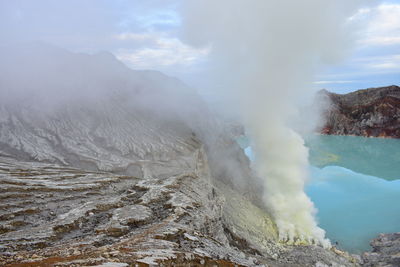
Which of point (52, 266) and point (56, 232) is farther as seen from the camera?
point (56, 232)

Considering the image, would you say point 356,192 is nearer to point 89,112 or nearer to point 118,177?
point 118,177

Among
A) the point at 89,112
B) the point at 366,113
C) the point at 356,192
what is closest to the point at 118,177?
the point at 89,112

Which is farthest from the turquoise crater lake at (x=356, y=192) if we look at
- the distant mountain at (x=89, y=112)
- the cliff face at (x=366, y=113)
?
the distant mountain at (x=89, y=112)

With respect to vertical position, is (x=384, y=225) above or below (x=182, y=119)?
below

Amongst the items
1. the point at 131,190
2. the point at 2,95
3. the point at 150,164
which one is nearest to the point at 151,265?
the point at 131,190

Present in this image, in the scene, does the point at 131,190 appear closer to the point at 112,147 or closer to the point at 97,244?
the point at 97,244

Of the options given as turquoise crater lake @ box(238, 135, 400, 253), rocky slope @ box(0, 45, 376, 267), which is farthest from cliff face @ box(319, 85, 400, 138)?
rocky slope @ box(0, 45, 376, 267)
